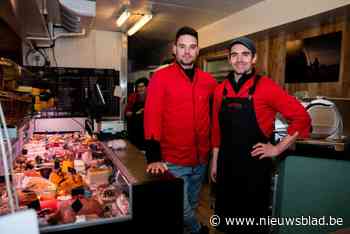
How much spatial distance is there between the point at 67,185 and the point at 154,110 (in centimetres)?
66

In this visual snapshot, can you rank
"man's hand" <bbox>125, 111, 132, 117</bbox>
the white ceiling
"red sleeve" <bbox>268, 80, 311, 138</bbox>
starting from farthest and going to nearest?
"man's hand" <bbox>125, 111, 132, 117</bbox>, the white ceiling, "red sleeve" <bbox>268, 80, 311, 138</bbox>

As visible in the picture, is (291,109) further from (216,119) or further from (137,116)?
(137,116)

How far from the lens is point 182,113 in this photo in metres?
1.75

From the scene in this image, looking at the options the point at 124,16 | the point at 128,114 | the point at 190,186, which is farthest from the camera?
the point at 128,114

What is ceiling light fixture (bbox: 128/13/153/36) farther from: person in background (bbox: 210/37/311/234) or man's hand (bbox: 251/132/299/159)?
man's hand (bbox: 251/132/299/159)

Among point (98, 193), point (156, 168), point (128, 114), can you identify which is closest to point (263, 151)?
point (156, 168)

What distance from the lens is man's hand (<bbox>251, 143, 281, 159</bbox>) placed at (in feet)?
5.49

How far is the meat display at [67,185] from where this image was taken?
1.23m

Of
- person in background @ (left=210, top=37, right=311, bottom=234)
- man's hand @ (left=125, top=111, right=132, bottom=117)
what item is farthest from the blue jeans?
man's hand @ (left=125, top=111, right=132, bottom=117)

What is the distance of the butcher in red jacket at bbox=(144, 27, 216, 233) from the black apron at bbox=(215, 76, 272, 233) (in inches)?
6.2

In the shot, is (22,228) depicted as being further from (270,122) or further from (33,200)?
(270,122)

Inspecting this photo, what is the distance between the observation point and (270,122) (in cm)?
172

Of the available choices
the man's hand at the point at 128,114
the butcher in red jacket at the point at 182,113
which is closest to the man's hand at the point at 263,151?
the butcher in red jacket at the point at 182,113

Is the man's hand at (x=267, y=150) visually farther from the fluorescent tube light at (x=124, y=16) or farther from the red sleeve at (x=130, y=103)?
the red sleeve at (x=130, y=103)
